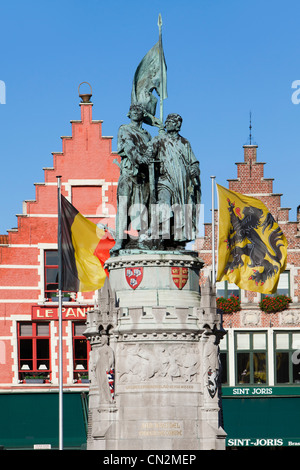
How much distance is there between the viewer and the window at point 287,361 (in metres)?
60.9

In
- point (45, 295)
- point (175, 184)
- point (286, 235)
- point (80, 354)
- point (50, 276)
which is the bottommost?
point (80, 354)

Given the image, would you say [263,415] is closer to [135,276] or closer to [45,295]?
[45,295]

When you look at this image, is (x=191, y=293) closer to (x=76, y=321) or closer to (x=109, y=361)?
(x=109, y=361)

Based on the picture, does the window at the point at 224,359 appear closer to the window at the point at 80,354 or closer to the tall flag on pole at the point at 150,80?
the window at the point at 80,354

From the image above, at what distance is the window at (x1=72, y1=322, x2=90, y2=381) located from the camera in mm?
60375

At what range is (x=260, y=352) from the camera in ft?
201

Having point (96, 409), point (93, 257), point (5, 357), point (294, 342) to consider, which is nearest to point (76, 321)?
point (5, 357)

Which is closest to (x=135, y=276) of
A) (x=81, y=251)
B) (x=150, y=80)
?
(x=150, y=80)

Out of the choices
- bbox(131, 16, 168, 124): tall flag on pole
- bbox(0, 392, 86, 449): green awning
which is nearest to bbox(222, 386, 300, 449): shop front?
bbox(0, 392, 86, 449): green awning

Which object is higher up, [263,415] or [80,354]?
[80,354]

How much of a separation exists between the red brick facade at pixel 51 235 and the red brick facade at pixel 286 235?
207 inches

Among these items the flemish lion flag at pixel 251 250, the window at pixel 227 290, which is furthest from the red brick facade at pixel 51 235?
the flemish lion flag at pixel 251 250

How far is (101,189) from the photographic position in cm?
6128

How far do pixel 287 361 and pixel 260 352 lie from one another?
1.27 m
